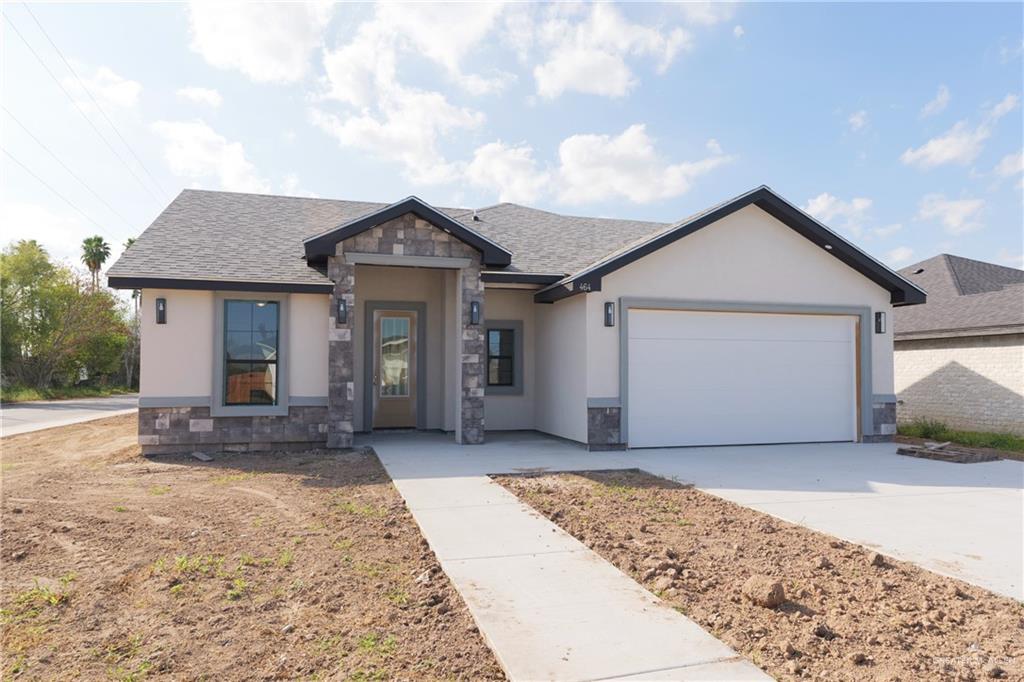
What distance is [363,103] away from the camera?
465 inches

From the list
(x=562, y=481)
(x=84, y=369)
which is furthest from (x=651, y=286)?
(x=84, y=369)

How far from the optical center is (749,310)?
11094 millimetres

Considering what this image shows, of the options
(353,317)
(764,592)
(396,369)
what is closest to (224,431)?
(353,317)

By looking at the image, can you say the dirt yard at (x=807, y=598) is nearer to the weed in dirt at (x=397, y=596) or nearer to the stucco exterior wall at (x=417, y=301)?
the weed in dirt at (x=397, y=596)

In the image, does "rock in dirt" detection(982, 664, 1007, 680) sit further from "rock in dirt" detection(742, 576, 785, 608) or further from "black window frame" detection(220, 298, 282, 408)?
"black window frame" detection(220, 298, 282, 408)

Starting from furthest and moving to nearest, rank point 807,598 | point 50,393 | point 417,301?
1. point 50,393
2. point 417,301
3. point 807,598

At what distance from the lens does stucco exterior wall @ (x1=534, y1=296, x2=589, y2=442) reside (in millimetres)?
10500

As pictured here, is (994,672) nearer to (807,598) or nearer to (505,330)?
(807,598)

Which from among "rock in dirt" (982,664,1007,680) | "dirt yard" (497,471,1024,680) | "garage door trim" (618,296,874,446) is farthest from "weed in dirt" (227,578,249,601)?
"garage door trim" (618,296,874,446)

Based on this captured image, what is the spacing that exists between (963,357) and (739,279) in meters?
7.06

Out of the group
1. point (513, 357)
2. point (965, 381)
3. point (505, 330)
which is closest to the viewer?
point (505, 330)

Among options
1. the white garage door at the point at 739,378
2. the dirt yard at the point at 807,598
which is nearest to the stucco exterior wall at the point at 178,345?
the dirt yard at the point at 807,598

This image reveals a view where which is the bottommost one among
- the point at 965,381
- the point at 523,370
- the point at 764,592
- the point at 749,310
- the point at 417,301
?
the point at 764,592

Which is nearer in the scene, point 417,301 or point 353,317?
point 353,317
